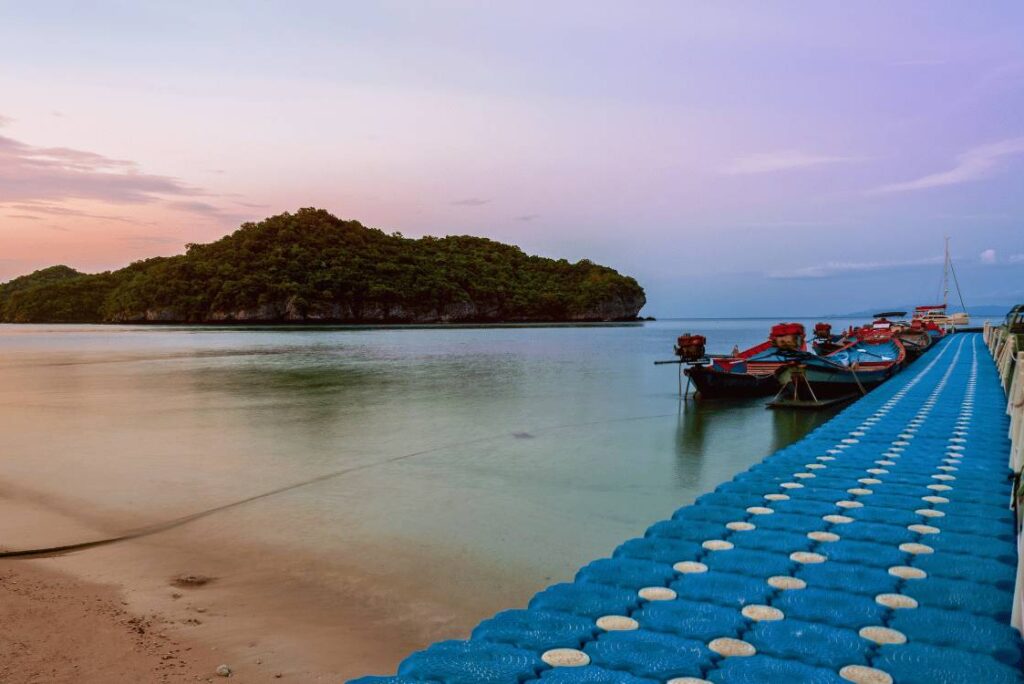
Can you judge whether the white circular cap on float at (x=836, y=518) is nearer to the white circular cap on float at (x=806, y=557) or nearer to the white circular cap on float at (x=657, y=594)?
the white circular cap on float at (x=806, y=557)

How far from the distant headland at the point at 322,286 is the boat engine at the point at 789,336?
79.4 meters

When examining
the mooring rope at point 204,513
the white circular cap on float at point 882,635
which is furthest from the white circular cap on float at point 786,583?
the mooring rope at point 204,513

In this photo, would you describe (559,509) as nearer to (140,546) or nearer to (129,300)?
(140,546)

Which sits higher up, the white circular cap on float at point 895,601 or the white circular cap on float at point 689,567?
the white circular cap on float at point 895,601

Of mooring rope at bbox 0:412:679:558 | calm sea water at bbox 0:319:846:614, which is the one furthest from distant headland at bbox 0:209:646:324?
mooring rope at bbox 0:412:679:558

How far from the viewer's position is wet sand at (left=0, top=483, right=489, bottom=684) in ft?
12.6

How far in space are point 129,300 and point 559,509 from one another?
344ft

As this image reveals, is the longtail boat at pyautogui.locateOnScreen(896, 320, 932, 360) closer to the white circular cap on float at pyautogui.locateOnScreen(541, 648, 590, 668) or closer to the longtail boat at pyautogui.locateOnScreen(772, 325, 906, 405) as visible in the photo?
the longtail boat at pyautogui.locateOnScreen(772, 325, 906, 405)

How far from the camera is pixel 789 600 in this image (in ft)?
9.60

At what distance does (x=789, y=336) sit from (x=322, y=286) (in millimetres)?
81904

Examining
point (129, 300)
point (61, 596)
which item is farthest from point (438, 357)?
point (129, 300)

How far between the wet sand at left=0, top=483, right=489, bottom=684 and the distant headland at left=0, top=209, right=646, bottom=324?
285 feet

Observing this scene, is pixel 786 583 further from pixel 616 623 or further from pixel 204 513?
pixel 204 513

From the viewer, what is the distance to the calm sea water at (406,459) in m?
6.42
